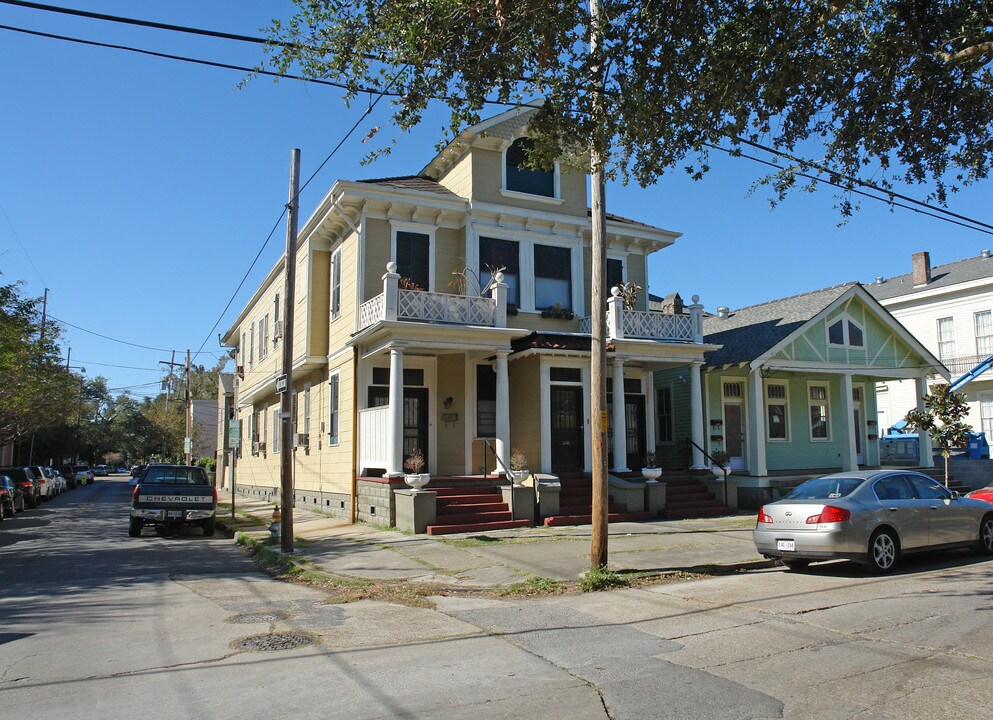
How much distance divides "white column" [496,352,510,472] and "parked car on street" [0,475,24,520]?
16.1 metres

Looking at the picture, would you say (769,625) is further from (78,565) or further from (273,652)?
(78,565)

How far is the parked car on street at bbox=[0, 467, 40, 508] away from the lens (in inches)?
1102

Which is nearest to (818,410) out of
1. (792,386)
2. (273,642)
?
(792,386)

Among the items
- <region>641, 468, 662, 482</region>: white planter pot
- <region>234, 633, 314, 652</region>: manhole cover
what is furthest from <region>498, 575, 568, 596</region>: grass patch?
<region>641, 468, 662, 482</region>: white planter pot

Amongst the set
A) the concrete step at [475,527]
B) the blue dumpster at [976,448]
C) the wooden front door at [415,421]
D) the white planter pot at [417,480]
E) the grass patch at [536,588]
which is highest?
the wooden front door at [415,421]

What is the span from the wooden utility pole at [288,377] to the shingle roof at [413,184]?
458 centimetres

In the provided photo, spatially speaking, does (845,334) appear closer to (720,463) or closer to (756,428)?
(756,428)

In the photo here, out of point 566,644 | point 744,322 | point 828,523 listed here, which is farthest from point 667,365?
point 566,644

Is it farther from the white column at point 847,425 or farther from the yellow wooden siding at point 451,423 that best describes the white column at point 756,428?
the yellow wooden siding at point 451,423

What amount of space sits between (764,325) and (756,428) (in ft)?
13.7

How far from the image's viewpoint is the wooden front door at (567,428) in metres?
19.3

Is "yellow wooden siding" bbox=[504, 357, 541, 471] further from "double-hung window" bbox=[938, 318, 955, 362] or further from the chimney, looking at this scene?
the chimney

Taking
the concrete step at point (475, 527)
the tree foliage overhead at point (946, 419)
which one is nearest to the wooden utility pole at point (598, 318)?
the concrete step at point (475, 527)

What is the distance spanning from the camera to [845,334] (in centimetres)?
2306
